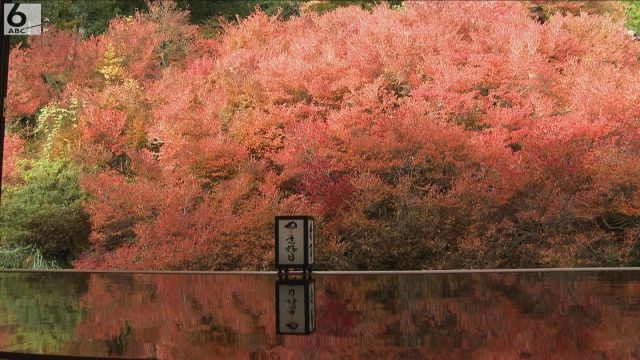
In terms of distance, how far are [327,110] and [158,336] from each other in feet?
16.3

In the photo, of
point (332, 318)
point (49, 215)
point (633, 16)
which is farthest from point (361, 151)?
point (633, 16)

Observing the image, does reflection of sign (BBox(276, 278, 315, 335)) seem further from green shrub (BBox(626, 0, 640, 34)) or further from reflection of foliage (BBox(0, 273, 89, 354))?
green shrub (BBox(626, 0, 640, 34))

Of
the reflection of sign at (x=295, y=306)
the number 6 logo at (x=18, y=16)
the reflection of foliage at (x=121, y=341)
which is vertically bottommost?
the reflection of foliage at (x=121, y=341)

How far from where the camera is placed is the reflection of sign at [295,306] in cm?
330

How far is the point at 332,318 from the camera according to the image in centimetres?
355

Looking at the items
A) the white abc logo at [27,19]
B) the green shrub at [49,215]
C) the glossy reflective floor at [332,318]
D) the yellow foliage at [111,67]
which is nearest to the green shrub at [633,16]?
the glossy reflective floor at [332,318]

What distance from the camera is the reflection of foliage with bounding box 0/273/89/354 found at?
9.98 feet

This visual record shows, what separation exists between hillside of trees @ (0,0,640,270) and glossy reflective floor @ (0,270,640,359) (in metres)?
1.60

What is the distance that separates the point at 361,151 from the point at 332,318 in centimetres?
390

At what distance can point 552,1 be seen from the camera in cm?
934

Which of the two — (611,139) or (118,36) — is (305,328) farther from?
(118,36)

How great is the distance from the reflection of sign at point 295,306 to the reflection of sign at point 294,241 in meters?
0.15

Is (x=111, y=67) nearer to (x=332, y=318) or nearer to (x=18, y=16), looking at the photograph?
(x=18, y=16)

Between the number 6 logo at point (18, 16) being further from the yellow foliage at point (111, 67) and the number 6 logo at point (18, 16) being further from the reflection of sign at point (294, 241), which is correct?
the reflection of sign at point (294, 241)
